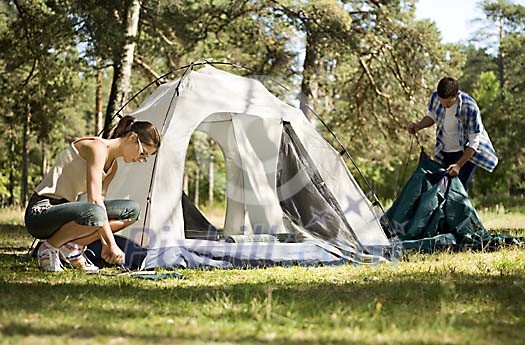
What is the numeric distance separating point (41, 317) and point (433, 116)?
12.9 feet

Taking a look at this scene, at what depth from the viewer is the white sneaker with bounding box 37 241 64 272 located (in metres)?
4.46

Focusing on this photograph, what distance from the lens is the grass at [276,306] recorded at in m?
2.67

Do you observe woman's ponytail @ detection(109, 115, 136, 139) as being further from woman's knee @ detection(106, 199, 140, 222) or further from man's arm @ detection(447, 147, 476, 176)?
man's arm @ detection(447, 147, 476, 176)

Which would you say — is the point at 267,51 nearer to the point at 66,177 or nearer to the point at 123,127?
the point at 123,127

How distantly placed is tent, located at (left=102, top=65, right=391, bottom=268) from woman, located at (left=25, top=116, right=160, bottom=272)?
0.39 m

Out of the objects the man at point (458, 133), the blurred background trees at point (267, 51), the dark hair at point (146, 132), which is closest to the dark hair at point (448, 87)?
the man at point (458, 133)

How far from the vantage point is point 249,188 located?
6367 mm

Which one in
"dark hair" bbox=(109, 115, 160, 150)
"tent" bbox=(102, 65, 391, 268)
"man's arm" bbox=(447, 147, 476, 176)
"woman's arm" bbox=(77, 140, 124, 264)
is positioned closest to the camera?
"woman's arm" bbox=(77, 140, 124, 264)

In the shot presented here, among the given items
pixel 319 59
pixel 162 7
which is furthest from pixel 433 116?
pixel 319 59

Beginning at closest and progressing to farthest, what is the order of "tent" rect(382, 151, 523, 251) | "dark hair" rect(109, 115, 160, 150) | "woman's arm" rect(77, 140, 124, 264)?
"woman's arm" rect(77, 140, 124, 264), "dark hair" rect(109, 115, 160, 150), "tent" rect(382, 151, 523, 251)

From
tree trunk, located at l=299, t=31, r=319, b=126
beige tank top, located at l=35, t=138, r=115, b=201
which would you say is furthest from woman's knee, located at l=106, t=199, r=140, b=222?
tree trunk, located at l=299, t=31, r=319, b=126

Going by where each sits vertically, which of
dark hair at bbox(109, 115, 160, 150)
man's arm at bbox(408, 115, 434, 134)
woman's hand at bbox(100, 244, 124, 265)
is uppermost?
man's arm at bbox(408, 115, 434, 134)

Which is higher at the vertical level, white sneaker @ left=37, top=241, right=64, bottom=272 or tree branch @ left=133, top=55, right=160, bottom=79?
tree branch @ left=133, top=55, right=160, bottom=79

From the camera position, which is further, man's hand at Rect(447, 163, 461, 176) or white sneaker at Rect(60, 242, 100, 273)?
man's hand at Rect(447, 163, 461, 176)
